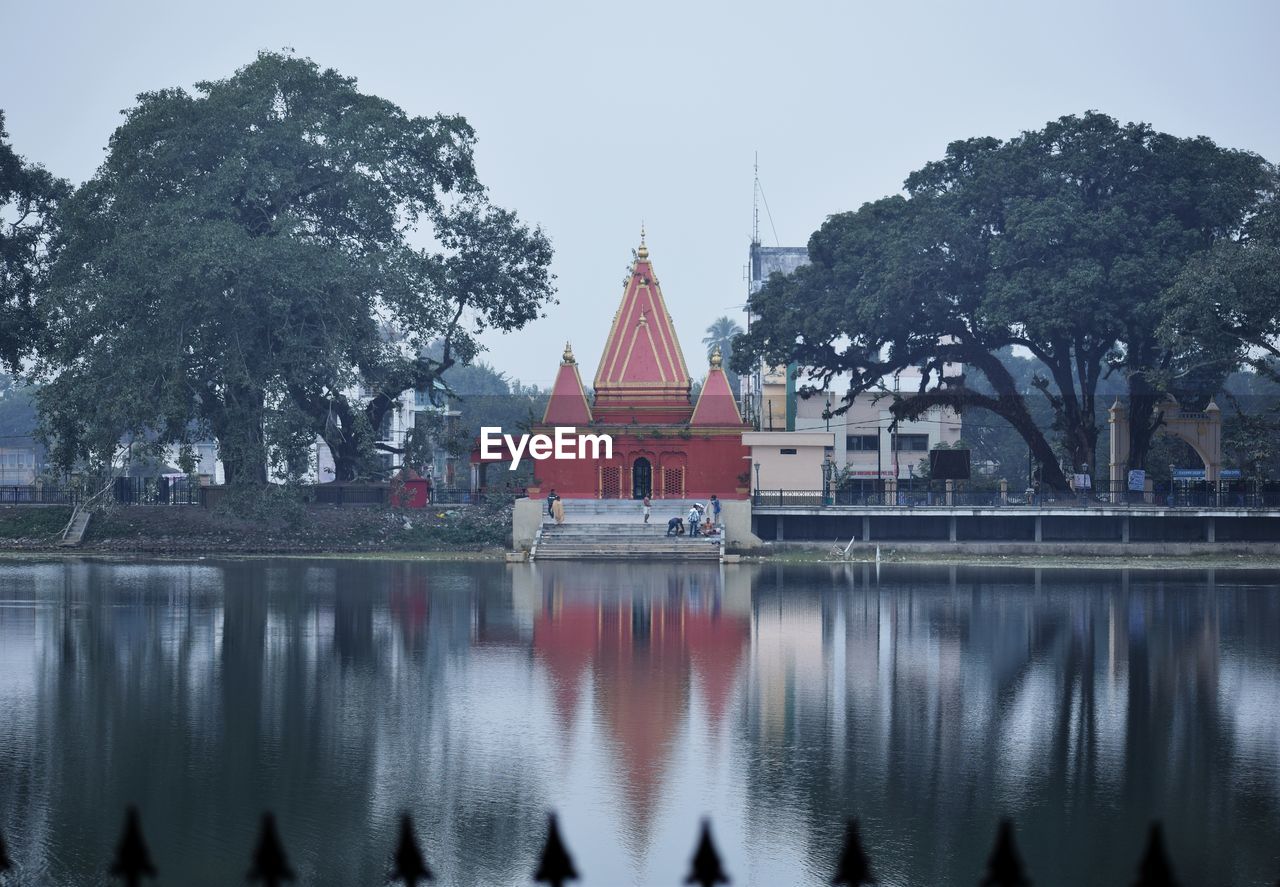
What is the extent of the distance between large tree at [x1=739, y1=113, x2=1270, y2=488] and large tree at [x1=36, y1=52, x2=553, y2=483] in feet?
49.2

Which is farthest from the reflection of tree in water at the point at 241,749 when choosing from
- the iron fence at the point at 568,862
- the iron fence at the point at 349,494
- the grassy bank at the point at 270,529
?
the iron fence at the point at 349,494

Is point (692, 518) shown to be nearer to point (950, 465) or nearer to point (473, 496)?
point (473, 496)

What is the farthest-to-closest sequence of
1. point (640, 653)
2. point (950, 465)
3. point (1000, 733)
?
point (950, 465), point (640, 653), point (1000, 733)

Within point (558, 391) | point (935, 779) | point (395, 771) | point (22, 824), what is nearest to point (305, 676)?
point (395, 771)

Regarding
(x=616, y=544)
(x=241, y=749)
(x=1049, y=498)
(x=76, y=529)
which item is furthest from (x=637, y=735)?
(x=1049, y=498)

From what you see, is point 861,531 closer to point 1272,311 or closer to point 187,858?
point 1272,311

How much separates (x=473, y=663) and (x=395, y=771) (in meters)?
8.22

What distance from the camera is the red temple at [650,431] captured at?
195 ft

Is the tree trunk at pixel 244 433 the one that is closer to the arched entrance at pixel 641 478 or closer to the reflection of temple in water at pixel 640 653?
the reflection of temple in water at pixel 640 653

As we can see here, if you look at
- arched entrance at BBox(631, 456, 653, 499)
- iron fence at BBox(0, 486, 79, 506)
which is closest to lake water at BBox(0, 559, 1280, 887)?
iron fence at BBox(0, 486, 79, 506)

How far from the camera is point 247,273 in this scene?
2013 inches

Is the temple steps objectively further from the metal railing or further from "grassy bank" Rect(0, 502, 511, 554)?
the metal railing

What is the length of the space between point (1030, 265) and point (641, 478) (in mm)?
16188

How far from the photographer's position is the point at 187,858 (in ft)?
48.8
